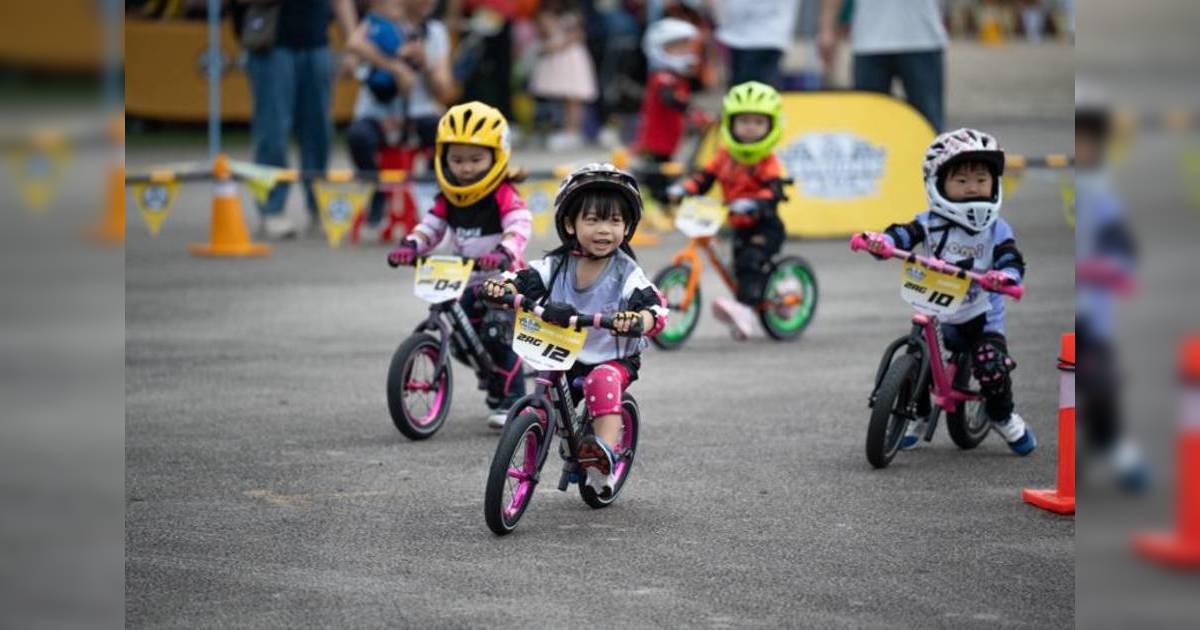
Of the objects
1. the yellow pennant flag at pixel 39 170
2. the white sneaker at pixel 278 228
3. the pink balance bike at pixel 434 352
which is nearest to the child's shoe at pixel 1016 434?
the pink balance bike at pixel 434 352

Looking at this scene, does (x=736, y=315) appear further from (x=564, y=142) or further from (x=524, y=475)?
(x=564, y=142)

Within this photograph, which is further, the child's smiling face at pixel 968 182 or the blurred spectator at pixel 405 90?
the blurred spectator at pixel 405 90

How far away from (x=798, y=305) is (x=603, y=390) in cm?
493

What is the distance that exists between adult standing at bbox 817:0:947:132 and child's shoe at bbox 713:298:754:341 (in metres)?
4.94

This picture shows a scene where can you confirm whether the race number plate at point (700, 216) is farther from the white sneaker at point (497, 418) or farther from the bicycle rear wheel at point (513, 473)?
the bicycle rear wheel at point (513, 473)

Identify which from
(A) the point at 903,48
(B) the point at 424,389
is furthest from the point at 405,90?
(B) the point at 424,389

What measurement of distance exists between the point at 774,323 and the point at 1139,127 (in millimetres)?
9533

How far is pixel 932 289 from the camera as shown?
765cm

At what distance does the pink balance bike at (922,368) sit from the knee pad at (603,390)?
1237 mm

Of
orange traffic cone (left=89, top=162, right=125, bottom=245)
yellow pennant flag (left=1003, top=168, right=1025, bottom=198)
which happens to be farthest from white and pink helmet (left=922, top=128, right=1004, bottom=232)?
yellow pennant flag (left=1003, top=168, right=1025, bottom=198)

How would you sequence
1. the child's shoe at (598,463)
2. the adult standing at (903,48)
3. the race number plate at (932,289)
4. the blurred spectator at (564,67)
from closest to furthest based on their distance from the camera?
the child's shoe at (598,463) < the race number plate at (932,289) < the adult standing at (903,48) < the blurred spectator at (564,67)

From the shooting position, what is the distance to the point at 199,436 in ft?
27.8

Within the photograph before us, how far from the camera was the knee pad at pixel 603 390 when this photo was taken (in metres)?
6.74

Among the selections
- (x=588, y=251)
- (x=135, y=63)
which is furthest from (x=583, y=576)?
(x=135, y=63)
